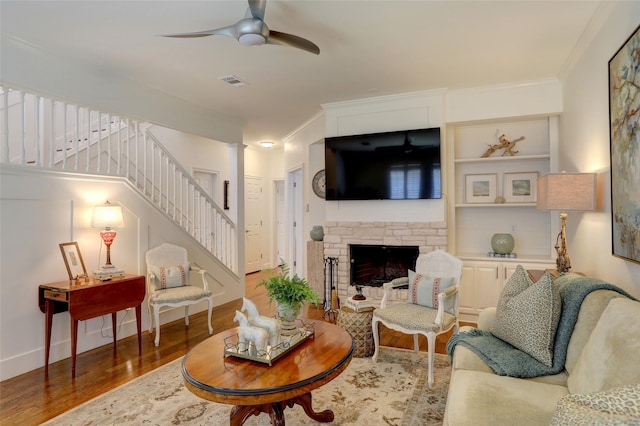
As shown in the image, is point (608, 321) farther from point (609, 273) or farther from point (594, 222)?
point (594, 222)

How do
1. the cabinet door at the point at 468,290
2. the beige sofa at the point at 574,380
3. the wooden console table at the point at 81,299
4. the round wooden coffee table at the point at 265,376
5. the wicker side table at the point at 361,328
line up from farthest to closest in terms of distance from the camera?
the cabinet door at the point at 468,290, the wicker side table at the point at 361,328, the wooden console table at the point at 81,299, the round wooden coffee table at the point at 265,376, the beige sofa at the point at 574,380

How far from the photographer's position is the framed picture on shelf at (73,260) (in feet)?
10.5

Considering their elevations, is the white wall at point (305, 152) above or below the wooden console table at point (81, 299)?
above

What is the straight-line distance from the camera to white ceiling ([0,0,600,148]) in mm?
2521

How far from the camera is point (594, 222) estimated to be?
2.86 metres

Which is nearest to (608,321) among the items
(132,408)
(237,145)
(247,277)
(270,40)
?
(270,40)

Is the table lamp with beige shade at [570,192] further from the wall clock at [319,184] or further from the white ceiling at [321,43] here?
the wall clock at [319,184]

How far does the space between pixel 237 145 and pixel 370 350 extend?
3.55 metres

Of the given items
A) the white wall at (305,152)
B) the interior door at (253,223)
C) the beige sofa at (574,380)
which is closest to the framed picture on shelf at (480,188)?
the white wall at (305,152)

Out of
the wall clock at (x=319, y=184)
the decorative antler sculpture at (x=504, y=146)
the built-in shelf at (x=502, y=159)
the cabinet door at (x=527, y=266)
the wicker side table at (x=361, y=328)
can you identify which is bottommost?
the wicker side table at (x=361, y=328)

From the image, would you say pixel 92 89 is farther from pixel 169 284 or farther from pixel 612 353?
pixel 612 353

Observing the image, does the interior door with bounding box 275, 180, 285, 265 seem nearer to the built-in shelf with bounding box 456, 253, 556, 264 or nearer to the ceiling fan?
the built-in shelf with bounding box 456, 253, 556, 264

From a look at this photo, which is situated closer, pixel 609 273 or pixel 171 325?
pixel 609 273

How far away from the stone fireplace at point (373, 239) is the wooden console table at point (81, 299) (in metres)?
2.43
